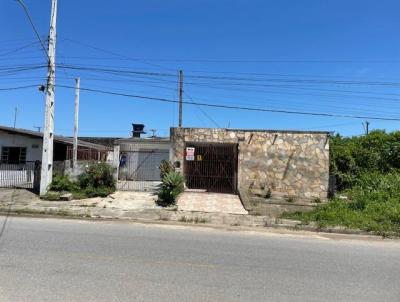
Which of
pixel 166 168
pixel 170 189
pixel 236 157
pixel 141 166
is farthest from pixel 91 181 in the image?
pixel 141 166

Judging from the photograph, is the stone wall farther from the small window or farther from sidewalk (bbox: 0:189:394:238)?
the small window

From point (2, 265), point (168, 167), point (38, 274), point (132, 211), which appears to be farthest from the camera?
point (168, 167)

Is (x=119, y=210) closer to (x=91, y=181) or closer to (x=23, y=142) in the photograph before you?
(x=91, y=181)

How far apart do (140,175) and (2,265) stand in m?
21.9

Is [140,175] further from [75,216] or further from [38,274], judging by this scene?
[38,274]

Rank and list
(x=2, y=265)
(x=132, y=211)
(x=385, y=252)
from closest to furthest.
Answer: (x=2, y=265) < (x=385, y=252) < (x=132, y=211)

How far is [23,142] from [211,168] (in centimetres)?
1202

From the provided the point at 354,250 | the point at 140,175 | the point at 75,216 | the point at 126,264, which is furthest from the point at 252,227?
the point at 140,175

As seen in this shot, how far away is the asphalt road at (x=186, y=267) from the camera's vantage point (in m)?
5.71

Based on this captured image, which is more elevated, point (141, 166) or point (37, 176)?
point (141, 166)

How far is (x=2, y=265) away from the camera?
6.76 meters

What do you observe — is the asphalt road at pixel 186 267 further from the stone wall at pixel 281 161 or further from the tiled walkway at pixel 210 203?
the stone wall at pixel 281 161

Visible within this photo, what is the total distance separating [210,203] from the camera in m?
17.6

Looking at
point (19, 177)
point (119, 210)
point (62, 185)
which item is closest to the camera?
point (119, 210)
